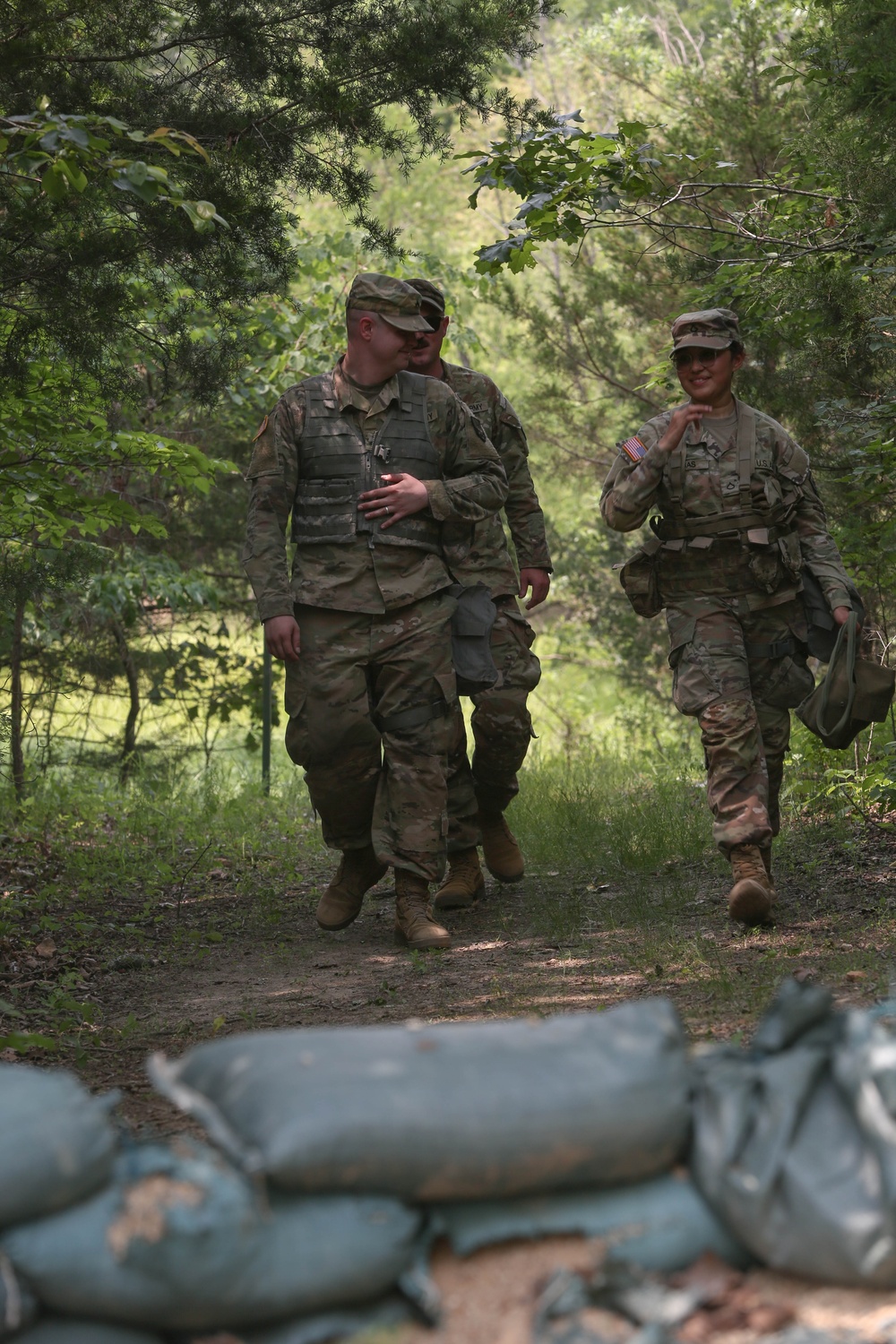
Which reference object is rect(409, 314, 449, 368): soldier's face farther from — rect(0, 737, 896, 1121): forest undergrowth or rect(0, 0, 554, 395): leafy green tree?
rect(0, 737, 896, 1121): forest undergrowth

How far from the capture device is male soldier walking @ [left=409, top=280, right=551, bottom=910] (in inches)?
242

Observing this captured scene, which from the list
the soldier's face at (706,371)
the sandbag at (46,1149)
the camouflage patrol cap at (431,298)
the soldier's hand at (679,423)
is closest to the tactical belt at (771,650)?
the soldier's hand at (679,423)

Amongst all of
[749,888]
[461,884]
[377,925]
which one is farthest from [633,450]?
[377,925]

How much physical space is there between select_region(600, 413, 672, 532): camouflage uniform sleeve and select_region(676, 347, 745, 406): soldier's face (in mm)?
151

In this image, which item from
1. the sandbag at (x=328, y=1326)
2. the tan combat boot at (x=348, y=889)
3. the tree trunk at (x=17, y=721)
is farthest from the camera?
the tree trunk at (x=17, y=721)

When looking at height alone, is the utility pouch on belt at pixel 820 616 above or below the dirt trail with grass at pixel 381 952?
above

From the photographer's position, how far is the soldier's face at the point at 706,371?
5352mm

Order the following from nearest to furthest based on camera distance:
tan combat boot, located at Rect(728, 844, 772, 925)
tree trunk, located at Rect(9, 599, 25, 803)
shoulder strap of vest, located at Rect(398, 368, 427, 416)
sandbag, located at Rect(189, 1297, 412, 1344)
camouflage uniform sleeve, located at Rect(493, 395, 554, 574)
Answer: sandbag, located at Rect(189, 1297, 412, 1344) < tan combat boot, located at Rect(728, 844, 772, 925) < shoulder strap of vest, located at Rect(398, 368, 427, 416) < camouflage uniform sleeve, located at Rect(493, 395, 554, 574) < tree trunk, located at Rect(9, 599, 25, 803)

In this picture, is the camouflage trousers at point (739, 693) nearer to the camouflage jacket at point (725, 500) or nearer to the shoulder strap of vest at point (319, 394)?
the camouflage jacket at point (725, 500)

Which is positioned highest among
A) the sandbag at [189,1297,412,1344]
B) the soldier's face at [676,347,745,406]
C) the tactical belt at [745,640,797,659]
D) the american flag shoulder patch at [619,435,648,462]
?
the soldier's face at [676,347,745,406]

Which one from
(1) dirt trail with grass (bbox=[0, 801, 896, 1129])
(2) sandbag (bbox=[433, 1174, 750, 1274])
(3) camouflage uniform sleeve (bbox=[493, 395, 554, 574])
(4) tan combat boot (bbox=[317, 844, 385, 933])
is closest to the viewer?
(2) sandbag (bbox=[433, 1174, 750, 1274])

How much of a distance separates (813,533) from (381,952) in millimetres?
2293

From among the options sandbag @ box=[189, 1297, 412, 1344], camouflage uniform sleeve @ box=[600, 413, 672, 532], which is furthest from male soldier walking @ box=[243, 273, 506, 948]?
sandbag @ box=[189, 1297, 412, 1344]

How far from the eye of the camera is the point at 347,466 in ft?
17.6
